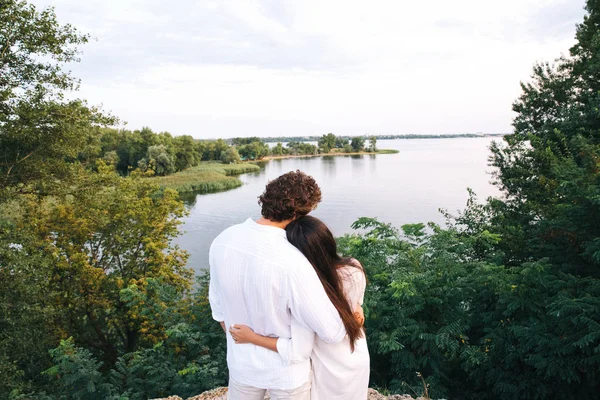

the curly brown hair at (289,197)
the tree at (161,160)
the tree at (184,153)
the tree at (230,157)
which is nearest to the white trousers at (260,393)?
the curly brown hair at (289,197)

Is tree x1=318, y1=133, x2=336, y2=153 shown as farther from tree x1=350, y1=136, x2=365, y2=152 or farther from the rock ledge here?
the rock ledge

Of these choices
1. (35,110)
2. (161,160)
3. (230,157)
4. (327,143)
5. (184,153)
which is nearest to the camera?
(35,110)

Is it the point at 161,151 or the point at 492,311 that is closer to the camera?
the point at 492,311

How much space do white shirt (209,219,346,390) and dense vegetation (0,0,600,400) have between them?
227 cm

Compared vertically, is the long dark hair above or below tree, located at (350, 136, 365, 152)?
below

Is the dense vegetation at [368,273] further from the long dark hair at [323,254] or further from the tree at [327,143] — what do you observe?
the tree at [327,143]

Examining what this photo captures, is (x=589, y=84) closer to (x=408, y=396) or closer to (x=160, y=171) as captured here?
(x=408, y=396)

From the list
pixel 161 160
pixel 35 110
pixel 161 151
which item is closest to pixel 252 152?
pixel 161 151

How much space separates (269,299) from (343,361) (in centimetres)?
48

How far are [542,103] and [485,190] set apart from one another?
16493 mm

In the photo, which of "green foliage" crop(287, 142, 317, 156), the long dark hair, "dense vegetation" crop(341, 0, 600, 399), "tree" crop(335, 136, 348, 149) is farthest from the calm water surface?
"tree" crop(335, 136, 348, 149)

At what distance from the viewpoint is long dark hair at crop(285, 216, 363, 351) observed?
5.16 feet

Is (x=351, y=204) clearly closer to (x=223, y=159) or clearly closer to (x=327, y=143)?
(x=223, y=159)

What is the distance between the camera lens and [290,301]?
5.09 ft
